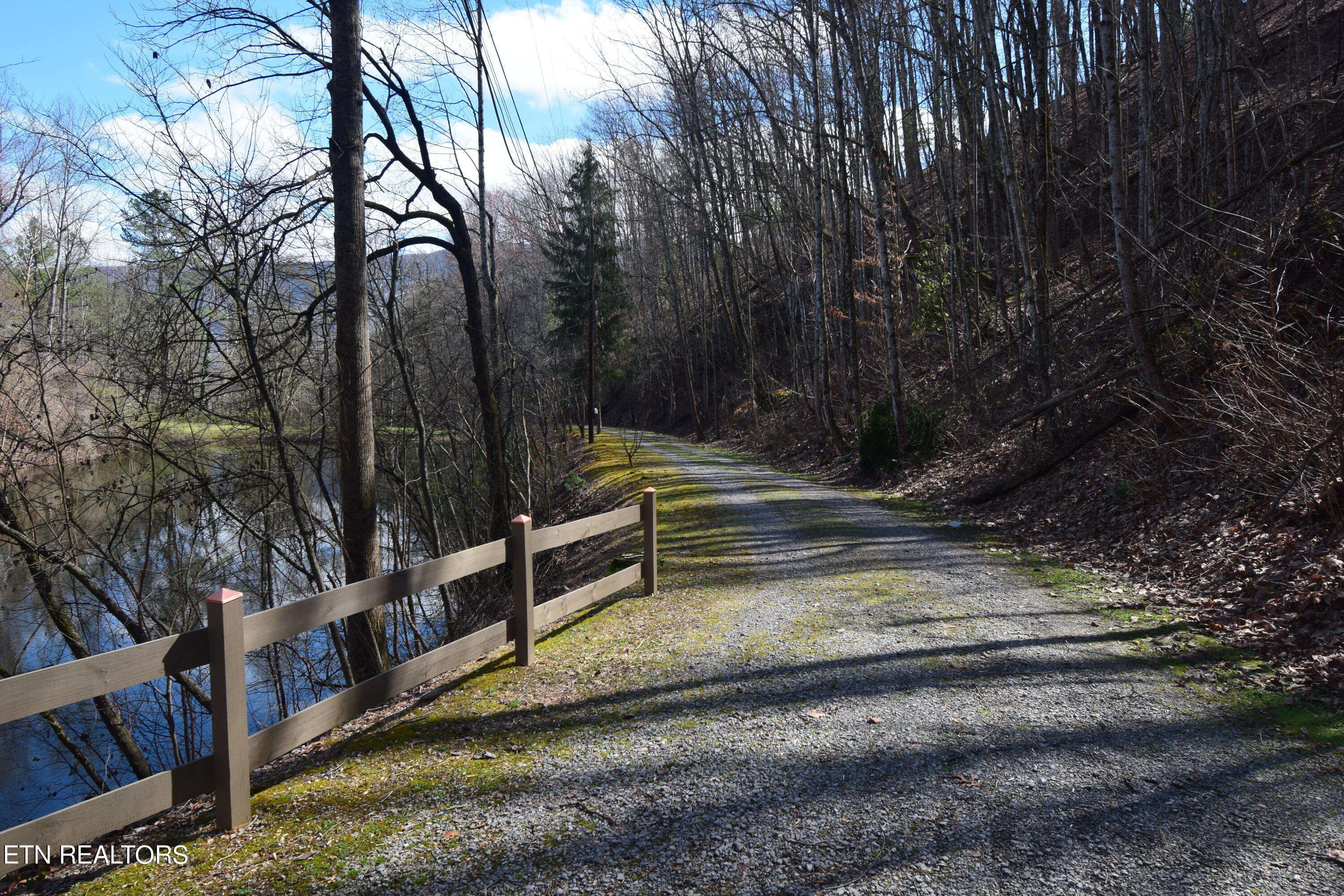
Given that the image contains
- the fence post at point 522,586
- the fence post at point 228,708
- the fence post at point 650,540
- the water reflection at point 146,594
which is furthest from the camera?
the water reflection at point 146,594

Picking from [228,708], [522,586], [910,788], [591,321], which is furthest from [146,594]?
[591,321]

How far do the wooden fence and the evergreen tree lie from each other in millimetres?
32194

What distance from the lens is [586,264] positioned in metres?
38.2

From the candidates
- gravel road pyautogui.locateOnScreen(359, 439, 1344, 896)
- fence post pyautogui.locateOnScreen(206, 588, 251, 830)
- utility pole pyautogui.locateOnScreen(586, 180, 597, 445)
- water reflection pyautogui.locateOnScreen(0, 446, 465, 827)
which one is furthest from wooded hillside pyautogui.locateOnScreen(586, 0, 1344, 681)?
water reflection pyautogui.locateOnScreen(0, 446, 465, 827)

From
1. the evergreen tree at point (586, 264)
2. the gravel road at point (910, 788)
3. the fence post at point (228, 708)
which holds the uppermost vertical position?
the evergreen tree at point (586, 264)

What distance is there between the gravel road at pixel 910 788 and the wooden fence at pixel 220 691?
0.93 metres

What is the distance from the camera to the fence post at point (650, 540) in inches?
297

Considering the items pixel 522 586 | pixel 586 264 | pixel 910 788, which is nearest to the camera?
pixel 910 788

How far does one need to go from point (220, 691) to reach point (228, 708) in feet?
0.41

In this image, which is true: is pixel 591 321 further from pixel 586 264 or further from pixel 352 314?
pixel 352 314

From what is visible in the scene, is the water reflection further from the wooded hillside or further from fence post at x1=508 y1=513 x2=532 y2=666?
the wooded hillside

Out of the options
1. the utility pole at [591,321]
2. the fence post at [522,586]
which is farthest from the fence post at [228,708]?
the utility pole at [591,321]

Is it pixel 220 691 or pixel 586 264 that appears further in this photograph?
pixel 586 264

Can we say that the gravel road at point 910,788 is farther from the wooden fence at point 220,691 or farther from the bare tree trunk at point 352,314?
the bare tree trunk at point 352,314
